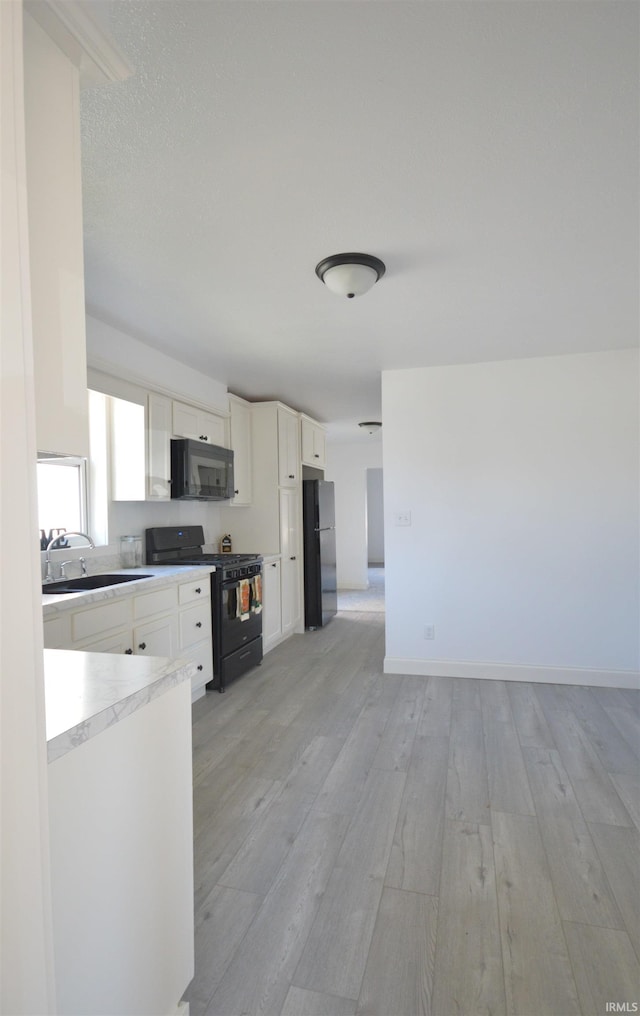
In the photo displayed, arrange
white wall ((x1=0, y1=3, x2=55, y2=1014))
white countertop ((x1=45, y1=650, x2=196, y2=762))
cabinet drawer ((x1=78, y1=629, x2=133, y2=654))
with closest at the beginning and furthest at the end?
1. white wall ((x1=0, y1=3, x2=55, y2=1014))
2. white countertop ((x1=45, y1=650, x2=196, y2=762))
3. cabinet drawer ((x1=78, y1=629, x2=133, y2=654))

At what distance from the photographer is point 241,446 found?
471cm

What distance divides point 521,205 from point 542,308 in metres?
1.09

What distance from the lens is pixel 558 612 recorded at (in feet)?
12.4

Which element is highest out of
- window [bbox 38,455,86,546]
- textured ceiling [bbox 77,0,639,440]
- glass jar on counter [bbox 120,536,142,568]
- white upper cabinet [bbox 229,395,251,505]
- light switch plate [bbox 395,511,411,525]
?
textured ceiling [bbox 77,0,639,440]

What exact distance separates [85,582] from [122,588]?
1.59ft

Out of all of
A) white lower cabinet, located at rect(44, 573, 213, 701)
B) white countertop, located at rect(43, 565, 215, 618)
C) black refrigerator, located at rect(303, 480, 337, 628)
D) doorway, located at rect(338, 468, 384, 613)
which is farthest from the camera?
doorway, located at rect(338, 468, 384, 613)

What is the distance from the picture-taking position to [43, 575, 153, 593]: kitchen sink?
2825 mm

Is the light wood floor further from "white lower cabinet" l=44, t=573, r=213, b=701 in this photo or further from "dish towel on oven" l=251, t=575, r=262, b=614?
"dish towel on oven" l=251, t=575, r=262, b=614

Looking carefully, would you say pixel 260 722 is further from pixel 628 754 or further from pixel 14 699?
pixel 14 699

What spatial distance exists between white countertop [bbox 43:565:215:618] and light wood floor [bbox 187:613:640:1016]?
2.96ft

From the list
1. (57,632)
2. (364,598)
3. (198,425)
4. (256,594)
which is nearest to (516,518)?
(256,594)

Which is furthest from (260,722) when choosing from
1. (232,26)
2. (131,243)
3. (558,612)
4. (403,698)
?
(232,26)

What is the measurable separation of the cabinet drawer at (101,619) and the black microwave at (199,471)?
1.08 metres

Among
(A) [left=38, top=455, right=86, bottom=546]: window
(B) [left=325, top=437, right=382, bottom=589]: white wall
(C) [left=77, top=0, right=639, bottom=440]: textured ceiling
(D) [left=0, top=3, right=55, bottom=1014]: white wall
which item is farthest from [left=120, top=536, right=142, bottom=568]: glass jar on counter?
(B) [left=325, top=437, right=382, bottom=589]: white wall
